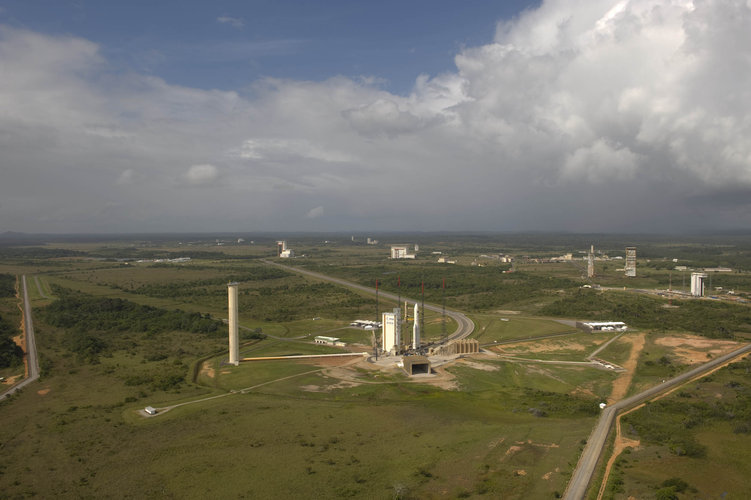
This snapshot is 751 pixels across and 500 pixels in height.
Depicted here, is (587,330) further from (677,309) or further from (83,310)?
(83,310)

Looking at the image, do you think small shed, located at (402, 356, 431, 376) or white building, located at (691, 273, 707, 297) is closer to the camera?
small shed, located at (402, 356, 431, 376)

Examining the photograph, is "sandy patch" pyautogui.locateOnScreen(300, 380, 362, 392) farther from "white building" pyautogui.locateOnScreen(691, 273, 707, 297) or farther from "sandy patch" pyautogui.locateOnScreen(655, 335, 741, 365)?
"white building" pyautogui.locateOnScreen(691, 273, 707, 297)

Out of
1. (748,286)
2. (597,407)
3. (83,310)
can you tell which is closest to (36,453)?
(597,407)

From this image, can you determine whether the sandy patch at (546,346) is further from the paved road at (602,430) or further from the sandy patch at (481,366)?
the paved road at (602,430)

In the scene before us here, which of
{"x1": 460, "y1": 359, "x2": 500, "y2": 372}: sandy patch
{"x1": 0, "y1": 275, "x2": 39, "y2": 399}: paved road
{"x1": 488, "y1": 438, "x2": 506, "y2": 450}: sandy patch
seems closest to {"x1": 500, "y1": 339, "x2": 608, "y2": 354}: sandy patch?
{"x1": 460, "y1": 359, "x2": 500, "y2": 372}: sandy patch

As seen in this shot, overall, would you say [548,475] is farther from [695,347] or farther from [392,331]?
[695,347]

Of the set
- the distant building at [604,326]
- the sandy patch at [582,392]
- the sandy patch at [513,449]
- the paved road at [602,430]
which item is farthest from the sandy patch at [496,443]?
the distant building at [604,326]
